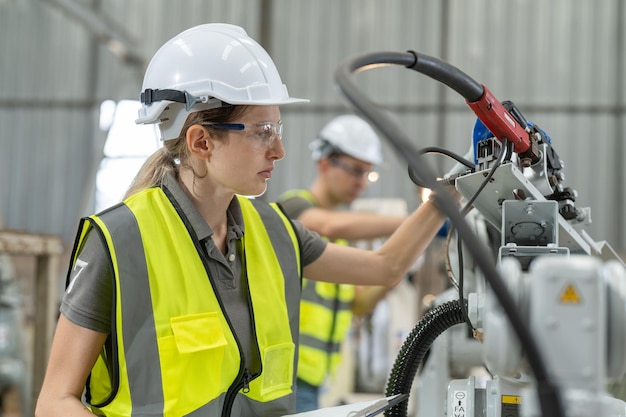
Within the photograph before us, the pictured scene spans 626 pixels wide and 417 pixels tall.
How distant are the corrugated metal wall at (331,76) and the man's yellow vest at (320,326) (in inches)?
204

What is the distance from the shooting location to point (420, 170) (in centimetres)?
77

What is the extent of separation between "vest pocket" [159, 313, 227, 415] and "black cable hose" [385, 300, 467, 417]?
1.03ft

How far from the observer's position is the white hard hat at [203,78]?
138 cm

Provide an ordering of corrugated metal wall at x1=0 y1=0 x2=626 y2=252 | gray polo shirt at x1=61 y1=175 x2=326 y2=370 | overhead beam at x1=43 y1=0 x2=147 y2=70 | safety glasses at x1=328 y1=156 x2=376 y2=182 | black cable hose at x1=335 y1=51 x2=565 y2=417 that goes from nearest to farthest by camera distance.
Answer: black cable hose at x1=335 y1=51 x2=565 y2=417, gray polo shirt at x1=61 y1=175 x2=326 y2=370, safety glasses at x1=328 y1=156 x2=376 y2=182, overhead beam at x1=43 y1=0 x2=147 y2=70, corrugated metal wall at x1=0 y1=0 x2=626 y2=252

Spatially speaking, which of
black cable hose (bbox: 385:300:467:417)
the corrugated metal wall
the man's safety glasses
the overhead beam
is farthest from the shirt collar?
the corrugated metal wall

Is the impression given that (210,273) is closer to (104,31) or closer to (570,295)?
(570,295)

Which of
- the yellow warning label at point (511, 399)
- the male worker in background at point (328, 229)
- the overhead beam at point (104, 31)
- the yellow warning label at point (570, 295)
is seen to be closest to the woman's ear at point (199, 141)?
the yellow warning label at point (511, 399)

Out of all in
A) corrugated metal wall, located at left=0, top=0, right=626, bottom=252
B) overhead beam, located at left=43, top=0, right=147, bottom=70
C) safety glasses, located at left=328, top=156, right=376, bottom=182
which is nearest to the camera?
safety glasses, located at left=328, top=156, right=376, bottom=182

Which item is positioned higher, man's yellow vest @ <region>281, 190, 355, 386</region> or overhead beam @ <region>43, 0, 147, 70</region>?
overhead beam @ <region>43, 0, 147, 70</region>

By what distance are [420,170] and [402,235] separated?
3.00 ft

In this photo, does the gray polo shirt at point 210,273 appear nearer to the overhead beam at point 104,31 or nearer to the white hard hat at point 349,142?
the white hard hat at point 349,142

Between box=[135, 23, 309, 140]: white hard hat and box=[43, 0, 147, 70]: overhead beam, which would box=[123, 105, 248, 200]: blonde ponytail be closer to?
box=[135, 23, 309, 140]: white hard hat

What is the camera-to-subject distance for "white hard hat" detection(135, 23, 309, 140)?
138 cm

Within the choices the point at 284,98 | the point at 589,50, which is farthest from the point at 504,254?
the point at 589,50
